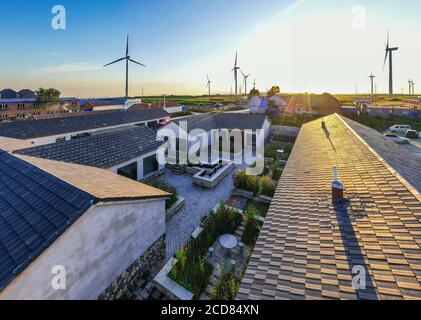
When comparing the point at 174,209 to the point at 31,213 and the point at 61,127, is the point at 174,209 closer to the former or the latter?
the point at 31,213

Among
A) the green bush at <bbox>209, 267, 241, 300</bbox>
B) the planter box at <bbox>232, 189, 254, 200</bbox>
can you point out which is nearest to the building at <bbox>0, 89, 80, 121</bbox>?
the planter box at <bbox>232, 189, 254, 200</bbox>

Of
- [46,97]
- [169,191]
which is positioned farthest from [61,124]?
[46,97]

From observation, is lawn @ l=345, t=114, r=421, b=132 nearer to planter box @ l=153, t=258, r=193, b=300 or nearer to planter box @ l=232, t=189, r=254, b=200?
planter box @ l=232, t=189, r=254, b=200

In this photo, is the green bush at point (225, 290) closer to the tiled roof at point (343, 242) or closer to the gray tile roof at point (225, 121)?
the tiled roof at point (343, 242)

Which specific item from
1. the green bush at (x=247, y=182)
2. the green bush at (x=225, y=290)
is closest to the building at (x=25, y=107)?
the green bush at (x=247, y=182)

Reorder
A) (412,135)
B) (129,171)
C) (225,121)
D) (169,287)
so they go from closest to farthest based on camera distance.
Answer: (169,287), (129,171), (412,135), (225,121)

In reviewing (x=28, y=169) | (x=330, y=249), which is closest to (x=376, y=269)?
(x=330, y=249)
